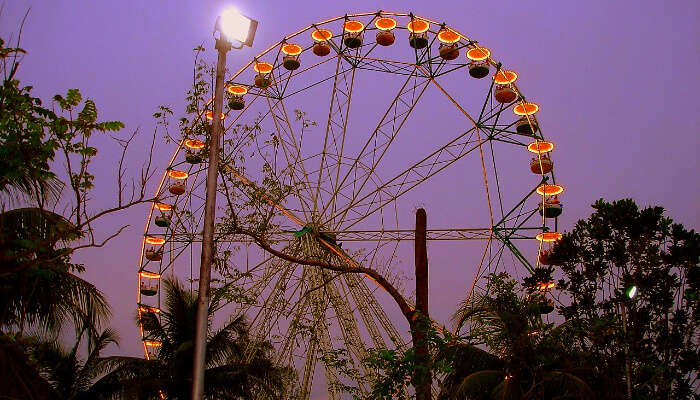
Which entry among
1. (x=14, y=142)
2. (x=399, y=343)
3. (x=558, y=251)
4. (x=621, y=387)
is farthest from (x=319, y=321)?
(x=14, y=142)

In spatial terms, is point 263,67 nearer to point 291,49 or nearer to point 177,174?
point 291,49

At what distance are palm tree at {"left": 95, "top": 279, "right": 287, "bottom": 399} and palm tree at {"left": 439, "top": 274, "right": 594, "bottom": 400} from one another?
4.66m

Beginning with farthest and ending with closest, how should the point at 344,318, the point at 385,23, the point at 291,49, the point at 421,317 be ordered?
the point at 291,49
the point at 385,23
the point at 344,318
the point at 421,317

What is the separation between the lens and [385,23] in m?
19.6

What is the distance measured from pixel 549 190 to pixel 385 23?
6776 millimetres

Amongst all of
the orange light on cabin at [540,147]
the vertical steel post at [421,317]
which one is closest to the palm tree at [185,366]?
the vertical steel post at [421,317]

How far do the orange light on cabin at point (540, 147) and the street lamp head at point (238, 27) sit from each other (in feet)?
44.4

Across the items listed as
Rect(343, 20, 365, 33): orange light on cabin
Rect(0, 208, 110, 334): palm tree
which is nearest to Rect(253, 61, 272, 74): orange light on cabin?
Rect(343, 20, 365, 33): orange light on cabin

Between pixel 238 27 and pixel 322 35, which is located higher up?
pixel 322 35

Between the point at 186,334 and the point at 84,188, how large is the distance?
9.21 m

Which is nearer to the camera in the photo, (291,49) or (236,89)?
(291,49)

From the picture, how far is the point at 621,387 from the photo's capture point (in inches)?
431

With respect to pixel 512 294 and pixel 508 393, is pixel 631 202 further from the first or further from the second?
pixel 508 393

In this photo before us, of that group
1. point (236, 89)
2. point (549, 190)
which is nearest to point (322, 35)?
point (236, 89)
